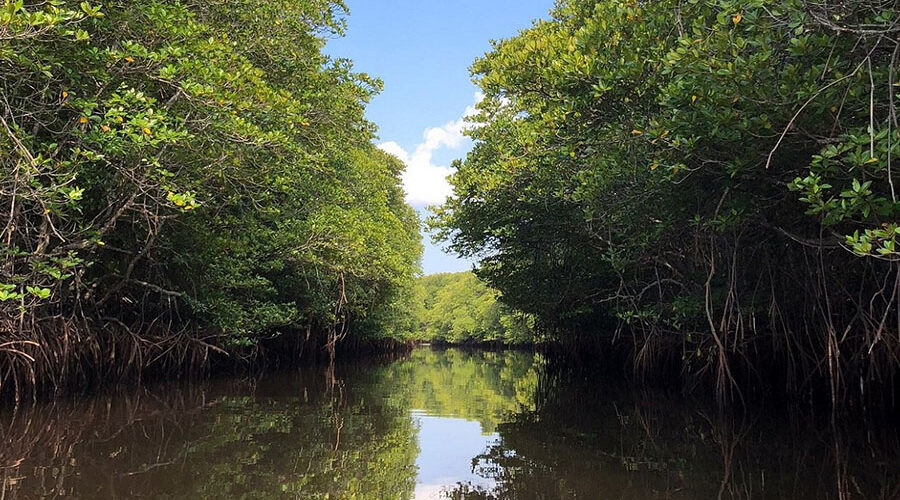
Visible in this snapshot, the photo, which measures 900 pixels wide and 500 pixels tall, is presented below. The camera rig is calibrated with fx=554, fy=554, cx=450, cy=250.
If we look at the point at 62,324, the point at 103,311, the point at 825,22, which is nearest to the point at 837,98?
the point at 825,22

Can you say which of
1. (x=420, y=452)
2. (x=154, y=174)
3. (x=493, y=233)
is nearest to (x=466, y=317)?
(x=493, y=233)

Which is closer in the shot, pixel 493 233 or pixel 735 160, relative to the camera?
pixel 735 160

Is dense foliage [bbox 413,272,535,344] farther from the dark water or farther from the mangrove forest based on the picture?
the dark water

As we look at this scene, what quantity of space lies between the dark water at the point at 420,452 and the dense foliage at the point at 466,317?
1122 inches

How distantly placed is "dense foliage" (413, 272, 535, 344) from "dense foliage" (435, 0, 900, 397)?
26845 millimetres

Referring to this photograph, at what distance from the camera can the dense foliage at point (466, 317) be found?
4059 centimetres

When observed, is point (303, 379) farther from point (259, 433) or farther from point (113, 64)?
point (113, 64)

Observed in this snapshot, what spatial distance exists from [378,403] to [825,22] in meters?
5.77

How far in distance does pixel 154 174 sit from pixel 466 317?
47192 millimetres

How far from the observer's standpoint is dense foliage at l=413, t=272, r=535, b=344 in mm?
40594

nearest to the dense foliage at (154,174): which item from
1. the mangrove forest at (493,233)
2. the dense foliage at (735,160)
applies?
the mangrove forest at (493,233)

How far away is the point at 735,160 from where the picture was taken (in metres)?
4.42

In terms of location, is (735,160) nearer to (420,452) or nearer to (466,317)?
(420,452)

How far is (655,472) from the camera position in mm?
3613
